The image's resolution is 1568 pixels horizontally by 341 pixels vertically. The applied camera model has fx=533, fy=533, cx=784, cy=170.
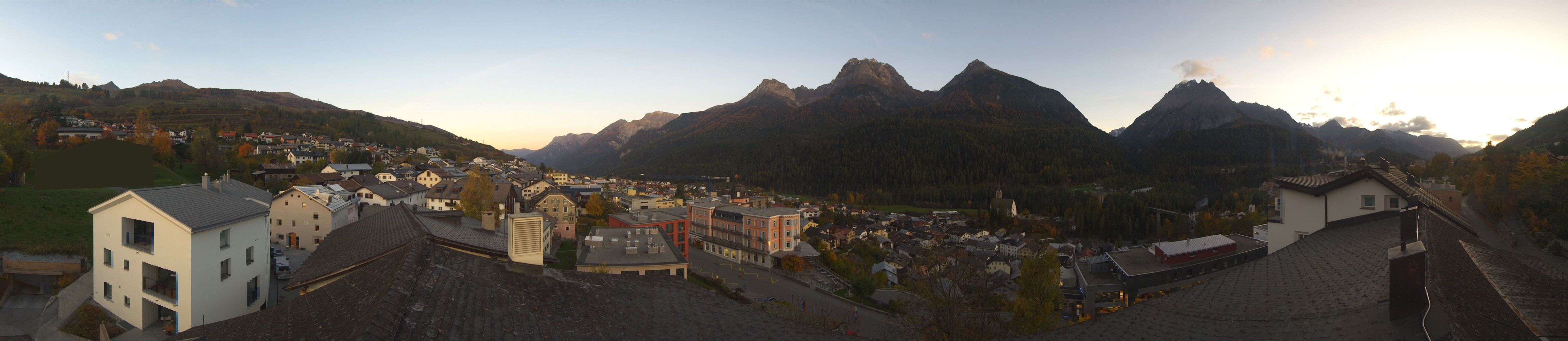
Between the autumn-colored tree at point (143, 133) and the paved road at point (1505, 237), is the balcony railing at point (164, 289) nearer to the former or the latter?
the paved road at point (1505, 237)

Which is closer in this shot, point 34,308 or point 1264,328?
point 1264,328

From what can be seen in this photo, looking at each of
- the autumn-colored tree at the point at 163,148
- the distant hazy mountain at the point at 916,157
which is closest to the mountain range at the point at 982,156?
the distant hazy mountain at the point at 916,157

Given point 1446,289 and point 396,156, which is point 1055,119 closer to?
point 396,156

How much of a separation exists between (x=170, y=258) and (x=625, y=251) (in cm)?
1166

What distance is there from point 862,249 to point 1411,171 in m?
38.2

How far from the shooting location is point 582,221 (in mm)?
42656

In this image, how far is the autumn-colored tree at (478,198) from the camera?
3020cm

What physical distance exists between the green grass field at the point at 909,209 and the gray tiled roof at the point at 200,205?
3129 inches

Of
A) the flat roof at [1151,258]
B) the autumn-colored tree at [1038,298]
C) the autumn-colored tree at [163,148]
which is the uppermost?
the autumn-colored tree at [163,148]

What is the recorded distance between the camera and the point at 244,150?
2274 inches

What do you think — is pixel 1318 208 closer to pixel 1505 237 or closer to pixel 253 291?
pixel 1505 237

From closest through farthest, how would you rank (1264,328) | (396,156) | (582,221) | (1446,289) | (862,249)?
(1446,289), (1264,328), (582,221), (862,249), (396,156)

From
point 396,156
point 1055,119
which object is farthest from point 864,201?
point 1055,119

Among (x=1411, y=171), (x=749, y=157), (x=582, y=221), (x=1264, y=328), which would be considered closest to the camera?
(x=1264, y=328)
